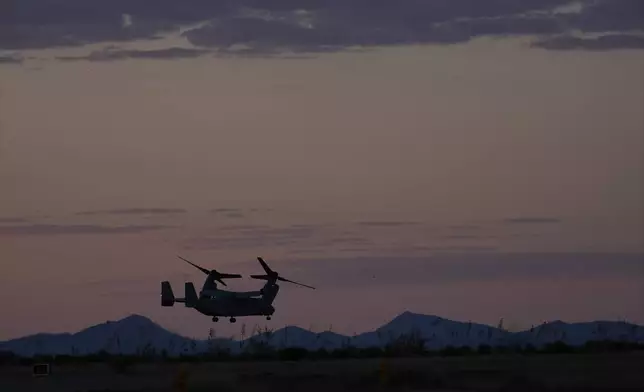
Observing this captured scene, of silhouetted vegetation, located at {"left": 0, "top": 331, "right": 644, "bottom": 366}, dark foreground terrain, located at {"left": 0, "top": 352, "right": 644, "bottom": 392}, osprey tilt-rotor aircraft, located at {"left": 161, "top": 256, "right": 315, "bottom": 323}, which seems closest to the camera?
dark foreground terrain, located at {"left": 0, "top": 352, "right": 644, "bottom": 392}

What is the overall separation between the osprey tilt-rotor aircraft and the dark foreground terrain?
37410 mm

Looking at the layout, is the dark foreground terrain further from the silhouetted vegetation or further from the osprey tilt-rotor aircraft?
the osprey tilt-rotor aircraft

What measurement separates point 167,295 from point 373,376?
60.8 m

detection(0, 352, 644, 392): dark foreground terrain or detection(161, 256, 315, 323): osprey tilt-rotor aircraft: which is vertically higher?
detection(161, 256, 315, 323): osprey tilt-rotor aircraft

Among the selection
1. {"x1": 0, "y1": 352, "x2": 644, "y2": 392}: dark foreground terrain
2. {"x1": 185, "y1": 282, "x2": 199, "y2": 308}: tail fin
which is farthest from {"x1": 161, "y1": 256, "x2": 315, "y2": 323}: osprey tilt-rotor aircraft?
{"x1": 0, "y1": 352, "x2": 644, "y2": 392}: dark foreground terrain

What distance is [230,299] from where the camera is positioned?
10338 cm

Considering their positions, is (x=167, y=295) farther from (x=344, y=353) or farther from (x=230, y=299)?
(x=344, y=353)

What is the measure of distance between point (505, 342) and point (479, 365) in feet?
106

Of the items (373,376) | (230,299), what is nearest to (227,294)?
(230,299)

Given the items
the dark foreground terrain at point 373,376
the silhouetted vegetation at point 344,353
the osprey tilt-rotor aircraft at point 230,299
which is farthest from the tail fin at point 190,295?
the dark foreground terrain at point 373,376

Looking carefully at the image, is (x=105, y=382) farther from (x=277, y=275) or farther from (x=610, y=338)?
(x=277, y=275)

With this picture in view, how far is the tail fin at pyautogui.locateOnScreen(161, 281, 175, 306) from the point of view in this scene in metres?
110

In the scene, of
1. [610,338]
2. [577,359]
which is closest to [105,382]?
[577,359]

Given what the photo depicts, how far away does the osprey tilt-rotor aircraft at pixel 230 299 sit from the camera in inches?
4077
